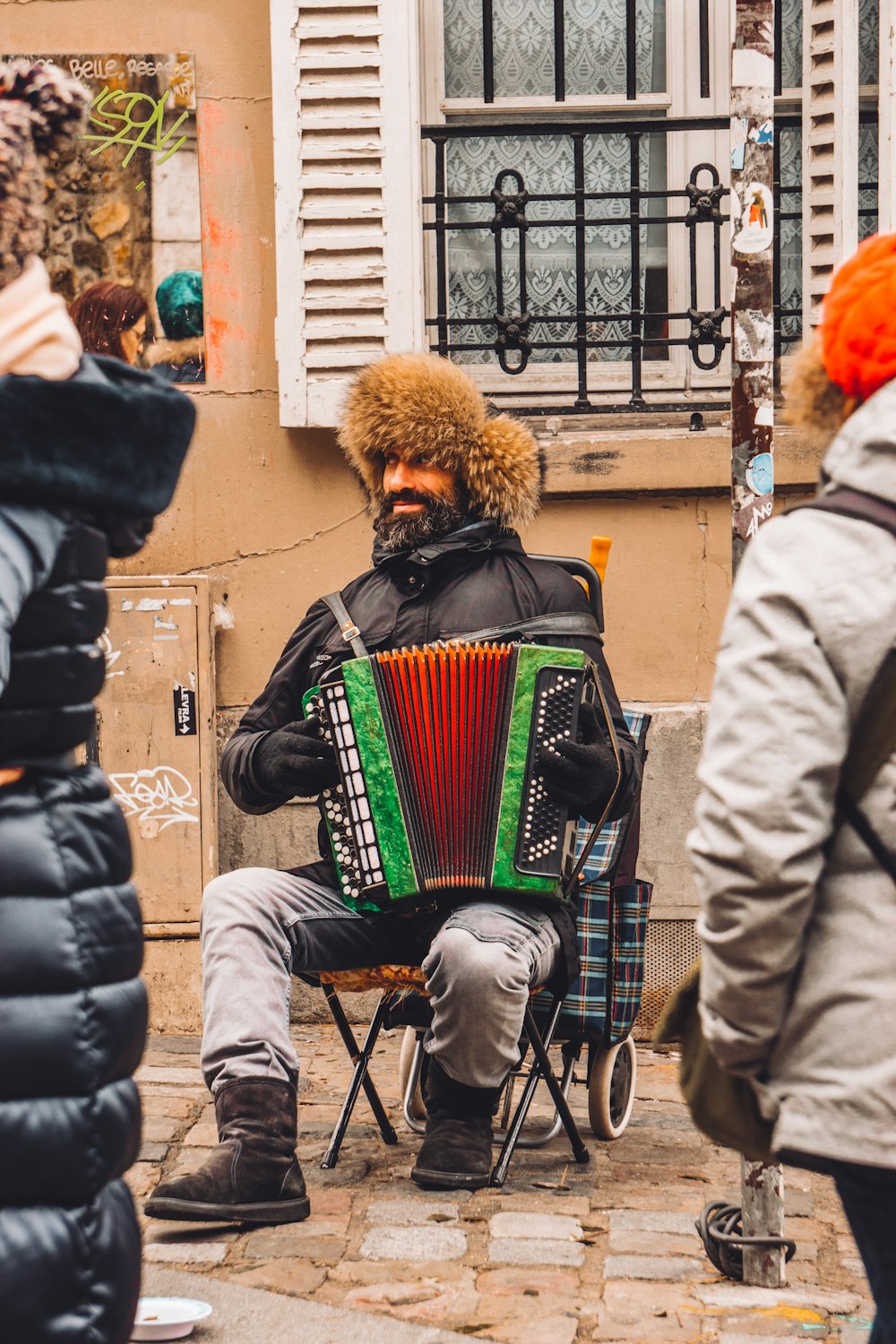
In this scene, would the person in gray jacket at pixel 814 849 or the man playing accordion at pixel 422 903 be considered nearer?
the person in gray jacket at pixel 814 849

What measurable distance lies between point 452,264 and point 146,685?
5.99 ft

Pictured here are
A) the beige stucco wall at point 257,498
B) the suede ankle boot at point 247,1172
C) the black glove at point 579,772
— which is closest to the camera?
the suede ankle boot at point 247,1172

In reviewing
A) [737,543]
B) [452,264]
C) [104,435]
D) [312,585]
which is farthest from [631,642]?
[104,435]

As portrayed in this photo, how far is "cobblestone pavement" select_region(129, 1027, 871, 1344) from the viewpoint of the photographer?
10.9 feet

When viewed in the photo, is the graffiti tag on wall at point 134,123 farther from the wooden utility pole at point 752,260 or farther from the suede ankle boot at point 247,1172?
the suede ankle boot at point 247,1172

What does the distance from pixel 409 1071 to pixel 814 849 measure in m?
2.95

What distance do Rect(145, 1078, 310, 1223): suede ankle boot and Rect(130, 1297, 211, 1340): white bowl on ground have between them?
1.69 feet

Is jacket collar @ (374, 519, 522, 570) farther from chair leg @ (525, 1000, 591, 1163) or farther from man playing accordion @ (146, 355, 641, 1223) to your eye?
chair leg @ (525, 1000, 591, 1163)

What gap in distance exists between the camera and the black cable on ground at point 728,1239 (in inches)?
134

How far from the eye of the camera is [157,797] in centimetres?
578

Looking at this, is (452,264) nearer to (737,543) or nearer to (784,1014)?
(737,543)

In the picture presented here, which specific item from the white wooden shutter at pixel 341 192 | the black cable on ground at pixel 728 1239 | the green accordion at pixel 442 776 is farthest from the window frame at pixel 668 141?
the black cable on ground at pixel 728 1239

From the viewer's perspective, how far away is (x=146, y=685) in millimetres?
5770

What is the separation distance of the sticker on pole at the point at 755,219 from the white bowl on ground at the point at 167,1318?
7.31 feet
